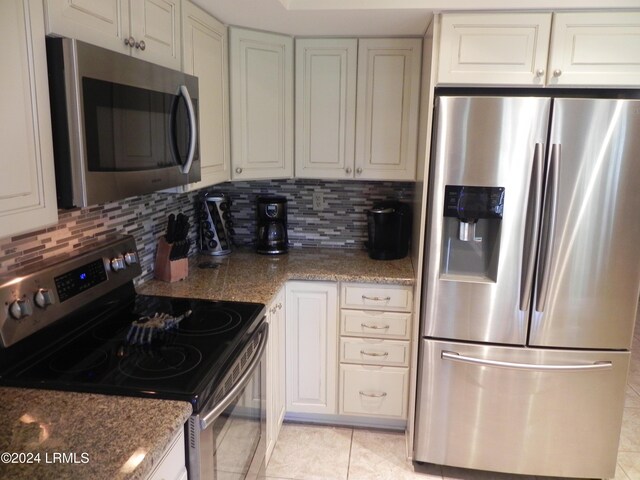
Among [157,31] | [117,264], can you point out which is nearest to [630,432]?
[117,264]

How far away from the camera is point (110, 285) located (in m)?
1.82

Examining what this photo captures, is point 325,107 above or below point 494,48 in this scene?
below

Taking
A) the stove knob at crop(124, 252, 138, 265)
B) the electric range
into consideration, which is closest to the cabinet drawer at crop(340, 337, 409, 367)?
the electric range

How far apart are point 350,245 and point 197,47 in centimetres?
144

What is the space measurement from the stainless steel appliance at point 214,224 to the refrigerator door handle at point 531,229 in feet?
5.09

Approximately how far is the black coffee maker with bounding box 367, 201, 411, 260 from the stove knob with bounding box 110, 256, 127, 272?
1.29 metres

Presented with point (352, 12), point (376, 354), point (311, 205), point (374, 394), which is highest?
Answer: point (352, 12)

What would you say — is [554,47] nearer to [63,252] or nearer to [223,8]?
[223,8]

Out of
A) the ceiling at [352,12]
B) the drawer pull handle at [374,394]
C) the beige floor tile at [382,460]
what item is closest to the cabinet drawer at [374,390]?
the drawer pull handle at [374,394]

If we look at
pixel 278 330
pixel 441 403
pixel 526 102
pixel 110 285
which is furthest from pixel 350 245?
pixel 110 285

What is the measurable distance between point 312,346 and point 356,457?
0.58 m

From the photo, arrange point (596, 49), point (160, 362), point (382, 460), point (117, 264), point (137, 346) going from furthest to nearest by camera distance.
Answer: point (382, 460)
point (596, 49)
point (117, 264)
point (137, 346)
point (160, 362)

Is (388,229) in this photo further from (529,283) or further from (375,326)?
(529,283)

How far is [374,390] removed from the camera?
8.49 feet
